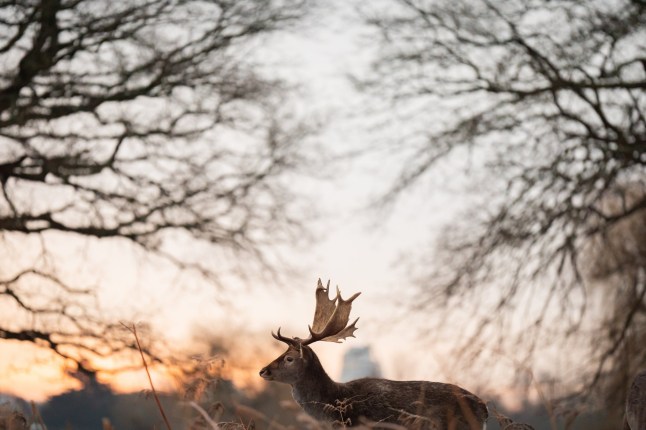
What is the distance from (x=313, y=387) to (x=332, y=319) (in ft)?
1.06

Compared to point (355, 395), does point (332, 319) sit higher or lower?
higher

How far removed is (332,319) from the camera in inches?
140

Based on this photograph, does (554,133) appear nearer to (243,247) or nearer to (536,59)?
(536,59)

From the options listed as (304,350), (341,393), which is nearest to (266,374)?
(304,350)

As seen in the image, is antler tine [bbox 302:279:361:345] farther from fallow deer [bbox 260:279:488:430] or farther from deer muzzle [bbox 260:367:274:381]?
deer muzzle [bbox 260:367:274:381]

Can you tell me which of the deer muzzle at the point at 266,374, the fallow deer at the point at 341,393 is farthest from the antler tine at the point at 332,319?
the deer muzzle at the point at 266,374

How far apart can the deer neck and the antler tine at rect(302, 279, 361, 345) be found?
116 mm

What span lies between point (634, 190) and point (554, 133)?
1.42 metres

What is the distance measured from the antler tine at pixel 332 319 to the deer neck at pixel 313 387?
116 millimetres

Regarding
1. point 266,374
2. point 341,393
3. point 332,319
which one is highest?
point 332,319

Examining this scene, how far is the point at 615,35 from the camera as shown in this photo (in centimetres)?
1012

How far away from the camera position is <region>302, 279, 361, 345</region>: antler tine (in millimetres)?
3537

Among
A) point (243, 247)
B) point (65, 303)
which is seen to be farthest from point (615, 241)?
point (65, 303)

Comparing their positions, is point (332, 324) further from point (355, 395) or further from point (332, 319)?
point (355, 395)
